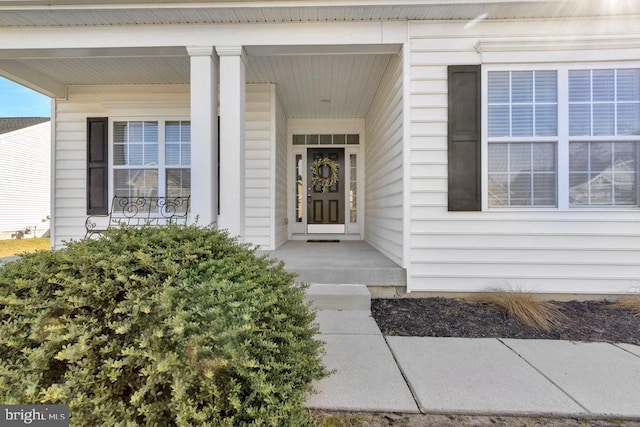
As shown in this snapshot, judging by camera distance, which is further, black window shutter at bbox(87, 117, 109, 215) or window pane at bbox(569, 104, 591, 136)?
black window shutter at bbox(87, 117, 109, 215)

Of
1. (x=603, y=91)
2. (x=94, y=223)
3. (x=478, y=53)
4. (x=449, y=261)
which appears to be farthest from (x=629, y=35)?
(x=94, y=223)

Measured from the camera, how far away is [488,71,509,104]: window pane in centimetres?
343

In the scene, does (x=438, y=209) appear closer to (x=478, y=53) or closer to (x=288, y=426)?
(x=478, y=53)

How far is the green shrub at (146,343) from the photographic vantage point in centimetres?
117

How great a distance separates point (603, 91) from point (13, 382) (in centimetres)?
490

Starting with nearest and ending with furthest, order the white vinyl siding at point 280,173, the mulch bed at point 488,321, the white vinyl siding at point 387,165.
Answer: the mulch bed at point 488,321 → the white vinyl siding at point 387,165 → the white vinyl siding at point 280,173

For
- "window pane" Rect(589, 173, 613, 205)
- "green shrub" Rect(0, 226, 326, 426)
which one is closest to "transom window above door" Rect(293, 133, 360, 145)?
"window pane" Rect(589, 173, 613, 205)

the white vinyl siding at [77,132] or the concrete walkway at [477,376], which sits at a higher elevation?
the white vinyl siding at [77,132]

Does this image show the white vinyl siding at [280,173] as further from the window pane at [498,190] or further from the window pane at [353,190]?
the window pane at [498,190]

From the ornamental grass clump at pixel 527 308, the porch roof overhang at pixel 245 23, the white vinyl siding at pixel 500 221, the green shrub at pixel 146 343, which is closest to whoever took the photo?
the green shrub at pixel 146 343

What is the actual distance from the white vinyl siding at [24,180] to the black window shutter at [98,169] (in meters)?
7.88

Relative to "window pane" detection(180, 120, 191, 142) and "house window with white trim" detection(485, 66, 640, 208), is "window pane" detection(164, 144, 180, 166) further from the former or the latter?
"house window with white trim" detection(485, 66, 640, 208)

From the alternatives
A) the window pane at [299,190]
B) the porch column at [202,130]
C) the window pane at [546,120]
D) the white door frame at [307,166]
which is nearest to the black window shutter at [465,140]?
the window pane at [546,120]

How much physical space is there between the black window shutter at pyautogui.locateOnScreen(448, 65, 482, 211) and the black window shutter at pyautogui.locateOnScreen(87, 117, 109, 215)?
16.0 feet
